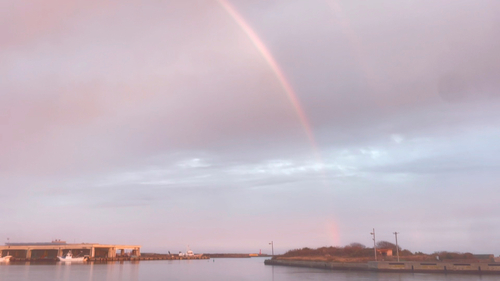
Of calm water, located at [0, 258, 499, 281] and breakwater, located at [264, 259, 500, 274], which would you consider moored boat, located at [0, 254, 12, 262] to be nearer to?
calm water, located at [0, 258, 499, 281]

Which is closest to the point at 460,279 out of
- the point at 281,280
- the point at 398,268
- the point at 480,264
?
the point at 480,264

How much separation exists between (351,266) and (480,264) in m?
26.5

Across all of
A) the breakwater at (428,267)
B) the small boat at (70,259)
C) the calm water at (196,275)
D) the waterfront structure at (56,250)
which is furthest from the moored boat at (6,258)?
the breakwater at (428,267)

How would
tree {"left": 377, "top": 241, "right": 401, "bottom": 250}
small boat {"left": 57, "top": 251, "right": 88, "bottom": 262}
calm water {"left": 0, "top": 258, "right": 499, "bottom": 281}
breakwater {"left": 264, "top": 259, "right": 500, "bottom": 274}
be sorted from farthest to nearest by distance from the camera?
small boat {"left": 57, "top": 251, "right": 88, "bottom": 262}
tree {"left": 377, "top": 241, "right": 401, "bottom": 250}
breakwater {"left": 264, "top": 259, "right": 500, "bottom": 274}
calm water {"left": 0, "top": 258, "right": 499, "bottom": 281}

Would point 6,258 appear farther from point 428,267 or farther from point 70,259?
point 428,267

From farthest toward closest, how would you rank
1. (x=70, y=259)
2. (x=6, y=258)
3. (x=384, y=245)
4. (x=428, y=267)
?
1. (x=6, y=258)
2. (x=70, y=259)
3. (x=384, y=245)
4. (x=428, y=267)

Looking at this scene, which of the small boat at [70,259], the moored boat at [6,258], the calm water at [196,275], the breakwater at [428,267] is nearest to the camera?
the calm water at [196,275]

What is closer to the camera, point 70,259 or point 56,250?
point 70,259

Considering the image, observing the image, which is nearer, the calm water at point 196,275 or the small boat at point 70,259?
the calm water at point 196,275

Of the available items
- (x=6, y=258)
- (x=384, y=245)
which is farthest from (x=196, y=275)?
(x=6, y=258)

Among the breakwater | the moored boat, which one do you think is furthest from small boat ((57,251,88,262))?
the breakwater

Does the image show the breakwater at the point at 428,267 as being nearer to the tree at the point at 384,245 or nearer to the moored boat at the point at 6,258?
the tree at the point at 384,245

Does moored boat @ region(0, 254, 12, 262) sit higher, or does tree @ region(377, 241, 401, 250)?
tree @ region(377, 241, 401, 250)

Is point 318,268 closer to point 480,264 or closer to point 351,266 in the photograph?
point 351,266
